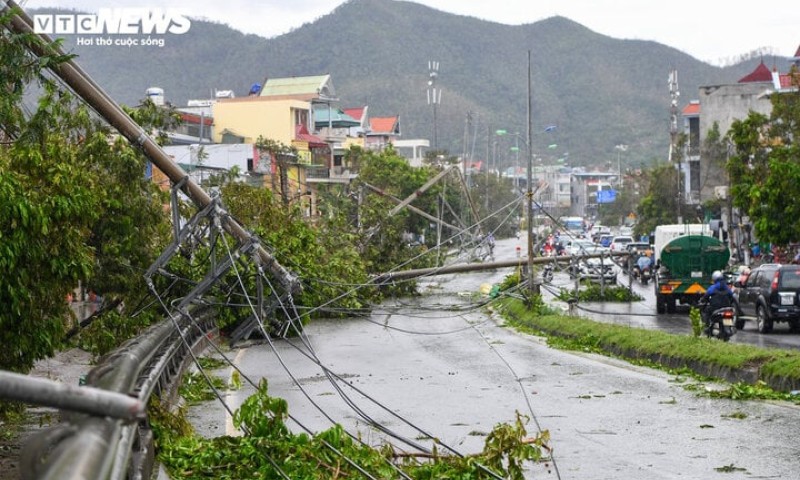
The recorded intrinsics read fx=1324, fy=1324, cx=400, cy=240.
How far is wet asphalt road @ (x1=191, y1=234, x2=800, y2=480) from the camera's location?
42.5 ft

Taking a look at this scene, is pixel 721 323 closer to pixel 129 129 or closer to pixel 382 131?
pixel 129 129

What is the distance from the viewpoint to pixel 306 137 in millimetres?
97625

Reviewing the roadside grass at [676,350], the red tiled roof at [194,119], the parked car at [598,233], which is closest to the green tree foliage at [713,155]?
the parked car at [598,233]

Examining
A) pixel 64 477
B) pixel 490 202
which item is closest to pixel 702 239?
pixel 64 477

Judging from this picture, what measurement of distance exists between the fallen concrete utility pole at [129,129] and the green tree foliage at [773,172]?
86.4ft

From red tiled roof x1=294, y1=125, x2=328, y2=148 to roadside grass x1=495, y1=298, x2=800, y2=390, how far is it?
202 ft

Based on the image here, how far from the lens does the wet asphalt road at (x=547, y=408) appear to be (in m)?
13.0

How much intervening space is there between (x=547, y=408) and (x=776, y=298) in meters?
17.3

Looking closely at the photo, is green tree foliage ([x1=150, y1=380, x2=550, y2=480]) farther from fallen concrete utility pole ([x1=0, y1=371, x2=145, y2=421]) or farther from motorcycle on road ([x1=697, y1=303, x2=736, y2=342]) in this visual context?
motorcycle on road ([x1=697, y1=303, x2=736, y2=342])

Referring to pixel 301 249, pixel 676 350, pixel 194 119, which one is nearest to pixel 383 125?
pixel 194 119

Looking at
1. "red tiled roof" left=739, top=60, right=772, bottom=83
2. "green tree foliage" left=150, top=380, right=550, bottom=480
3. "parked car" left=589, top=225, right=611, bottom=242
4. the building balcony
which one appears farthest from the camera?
"red tiled roof" left=739, top=60, right=772, bottom=83

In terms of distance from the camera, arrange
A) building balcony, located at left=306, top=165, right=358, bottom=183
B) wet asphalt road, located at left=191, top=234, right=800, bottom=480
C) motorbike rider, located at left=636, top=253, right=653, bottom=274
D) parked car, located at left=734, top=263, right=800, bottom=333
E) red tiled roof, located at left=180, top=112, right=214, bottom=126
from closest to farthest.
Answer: wet asphalt road, located at left=191, top=234, right=800, bottom=480 < parked car, located at left=734, top=263, right=800, bottom=333 < motorbike rider, located at left=636, top=253, right=653, bottom=274 < red tiled roof, located at left=180, top=112, right=214, bottom=126 < building balcony, located at left=306, top=165, right=358, bottom=183

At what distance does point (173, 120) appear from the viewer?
3353 centimetres

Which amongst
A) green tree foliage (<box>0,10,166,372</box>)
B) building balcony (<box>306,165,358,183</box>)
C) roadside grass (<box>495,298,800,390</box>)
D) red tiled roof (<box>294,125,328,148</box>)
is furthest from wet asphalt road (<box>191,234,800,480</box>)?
red tiled roof (<box>294,125,328,148</box>)
